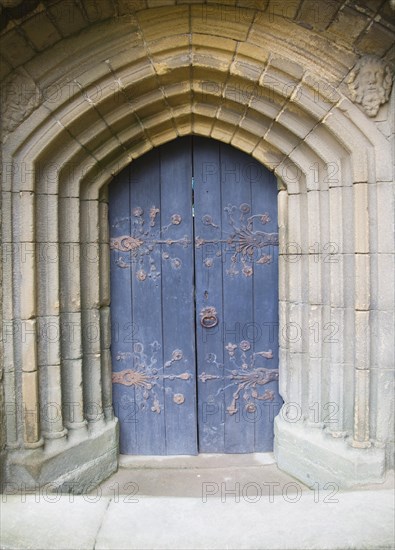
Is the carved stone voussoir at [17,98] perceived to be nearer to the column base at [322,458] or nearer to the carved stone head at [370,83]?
the carved stone head at [370,83]

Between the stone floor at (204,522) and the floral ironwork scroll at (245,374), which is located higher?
the floral ironwork scroll at (245,374)

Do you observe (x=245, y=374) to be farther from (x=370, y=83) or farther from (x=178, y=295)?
(x=370, y=83)

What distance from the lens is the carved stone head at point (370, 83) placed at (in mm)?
2748

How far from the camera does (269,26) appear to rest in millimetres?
2824

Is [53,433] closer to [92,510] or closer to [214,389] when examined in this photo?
[92,510]

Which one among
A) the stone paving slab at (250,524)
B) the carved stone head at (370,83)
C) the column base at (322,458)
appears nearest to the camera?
the stone paving slab at (250,524)

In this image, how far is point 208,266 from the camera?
131 inches

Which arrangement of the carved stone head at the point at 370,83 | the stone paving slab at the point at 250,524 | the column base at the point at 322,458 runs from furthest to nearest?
1. the column base at the point at 322,458
2. the carved stone head at the point at 370,83
3. the stone paving slab at the point at 250,524

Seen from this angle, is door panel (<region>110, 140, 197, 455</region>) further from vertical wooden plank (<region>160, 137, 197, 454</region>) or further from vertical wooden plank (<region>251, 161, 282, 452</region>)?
vertical wooden plank (<region>251, 161, 282, 452</region>)

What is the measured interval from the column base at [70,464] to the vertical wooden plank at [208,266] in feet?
2.36

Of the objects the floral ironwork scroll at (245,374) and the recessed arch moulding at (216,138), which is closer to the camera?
the recessed arch moulding at (216,138)

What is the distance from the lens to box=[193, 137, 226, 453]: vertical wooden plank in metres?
3.32

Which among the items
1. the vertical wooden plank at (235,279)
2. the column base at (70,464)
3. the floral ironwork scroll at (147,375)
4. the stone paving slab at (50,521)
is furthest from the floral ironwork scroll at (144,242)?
the stone paving slab at (50,521)

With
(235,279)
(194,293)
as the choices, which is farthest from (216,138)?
(194,293)
